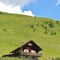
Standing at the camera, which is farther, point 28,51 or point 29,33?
point 29,33

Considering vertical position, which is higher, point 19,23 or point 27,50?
point 19,23

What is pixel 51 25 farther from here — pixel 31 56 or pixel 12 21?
pixel 31 56

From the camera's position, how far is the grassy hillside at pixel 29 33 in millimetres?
116550

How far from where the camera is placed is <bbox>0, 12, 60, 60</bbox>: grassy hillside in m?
117

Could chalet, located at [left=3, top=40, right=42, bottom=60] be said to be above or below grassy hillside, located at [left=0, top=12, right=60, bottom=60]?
below

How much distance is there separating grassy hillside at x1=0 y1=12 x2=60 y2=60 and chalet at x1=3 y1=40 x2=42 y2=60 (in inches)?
479

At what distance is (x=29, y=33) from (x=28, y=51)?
52.4 metres

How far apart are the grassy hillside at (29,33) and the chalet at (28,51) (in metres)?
12.2

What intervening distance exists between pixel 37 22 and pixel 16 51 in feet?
262

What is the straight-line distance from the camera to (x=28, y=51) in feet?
303

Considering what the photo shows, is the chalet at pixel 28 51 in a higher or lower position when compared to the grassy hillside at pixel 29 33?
lower

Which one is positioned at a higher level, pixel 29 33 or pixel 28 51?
pixel 29 33

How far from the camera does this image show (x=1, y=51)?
106938 millimetres

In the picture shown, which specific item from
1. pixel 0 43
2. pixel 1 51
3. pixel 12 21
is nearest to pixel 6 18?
pixel 12 21
